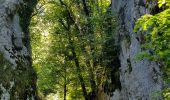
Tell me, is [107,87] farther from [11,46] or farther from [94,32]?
[11,46]

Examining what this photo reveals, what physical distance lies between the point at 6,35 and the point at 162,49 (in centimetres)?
1037

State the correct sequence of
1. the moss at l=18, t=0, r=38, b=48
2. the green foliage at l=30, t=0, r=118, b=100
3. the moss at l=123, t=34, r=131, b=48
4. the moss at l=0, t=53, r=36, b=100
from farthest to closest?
the green foliage at l=30, t=0, r=118, b=100 < the moss at l=123, t=34, r=131, b=48 < the moss at l=18, t=0, r=38, b=48 < the moss at l=0, t=53, r=36, b=100

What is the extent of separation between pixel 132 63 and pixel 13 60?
6.37m

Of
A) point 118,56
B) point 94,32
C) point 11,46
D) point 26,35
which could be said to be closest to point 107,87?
point 118,56

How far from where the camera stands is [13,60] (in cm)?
1446

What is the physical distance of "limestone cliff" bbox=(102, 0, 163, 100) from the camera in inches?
573

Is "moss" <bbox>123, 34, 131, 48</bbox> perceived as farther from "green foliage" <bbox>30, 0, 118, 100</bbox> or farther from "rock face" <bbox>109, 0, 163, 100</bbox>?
"green foliage" <bbox>30, 0, 118, 100</bbox>

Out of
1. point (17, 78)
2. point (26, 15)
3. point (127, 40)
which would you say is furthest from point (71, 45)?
point (17, 78)

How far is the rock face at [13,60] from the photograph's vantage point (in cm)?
1359

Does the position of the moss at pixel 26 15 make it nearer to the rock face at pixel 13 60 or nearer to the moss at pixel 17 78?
the rock face at pixel 13 60

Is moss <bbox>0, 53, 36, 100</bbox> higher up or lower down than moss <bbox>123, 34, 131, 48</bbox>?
lower down

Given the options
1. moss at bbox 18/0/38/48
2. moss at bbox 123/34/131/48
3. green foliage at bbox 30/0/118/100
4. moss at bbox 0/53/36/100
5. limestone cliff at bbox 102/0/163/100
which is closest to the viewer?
moss at bbox 0/53/36/100

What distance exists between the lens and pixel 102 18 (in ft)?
60.5

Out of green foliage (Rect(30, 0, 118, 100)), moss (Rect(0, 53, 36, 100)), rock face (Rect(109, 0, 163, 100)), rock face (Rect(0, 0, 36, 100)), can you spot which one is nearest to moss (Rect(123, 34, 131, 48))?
rock face (Rect(109, 0, 163, 100))
